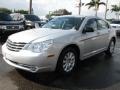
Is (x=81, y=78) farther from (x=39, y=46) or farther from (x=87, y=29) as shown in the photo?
(x=87, y=29)

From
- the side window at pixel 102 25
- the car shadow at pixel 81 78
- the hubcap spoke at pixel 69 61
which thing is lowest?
the car shadow at pixel 81 78

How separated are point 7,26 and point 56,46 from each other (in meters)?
7.34

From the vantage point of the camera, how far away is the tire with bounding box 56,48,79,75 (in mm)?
5279

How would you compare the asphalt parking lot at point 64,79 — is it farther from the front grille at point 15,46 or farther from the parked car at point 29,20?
the parked car at point 29,20

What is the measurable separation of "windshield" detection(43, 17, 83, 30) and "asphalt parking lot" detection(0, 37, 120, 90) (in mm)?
1292

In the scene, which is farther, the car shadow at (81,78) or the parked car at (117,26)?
the parked car at (117,26)

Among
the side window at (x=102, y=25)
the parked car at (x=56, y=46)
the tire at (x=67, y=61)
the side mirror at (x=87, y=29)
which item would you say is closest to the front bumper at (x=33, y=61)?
the parked car at (x=56, y=46)

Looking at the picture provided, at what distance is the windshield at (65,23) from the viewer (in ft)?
20.4

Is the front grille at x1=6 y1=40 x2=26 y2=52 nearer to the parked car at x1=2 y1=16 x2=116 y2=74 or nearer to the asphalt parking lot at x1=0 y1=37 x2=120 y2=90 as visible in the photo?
the parked car at x1=2 y1=16 x2=116 y2=74

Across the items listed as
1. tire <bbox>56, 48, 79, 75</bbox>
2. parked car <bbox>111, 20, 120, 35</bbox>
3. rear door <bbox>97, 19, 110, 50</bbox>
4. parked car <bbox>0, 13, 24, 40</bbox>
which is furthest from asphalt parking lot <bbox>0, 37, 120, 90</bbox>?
parked car <bbox>111, 20, 120, 35</bbox>

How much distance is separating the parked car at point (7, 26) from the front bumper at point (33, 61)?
6767mm

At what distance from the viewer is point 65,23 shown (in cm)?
646

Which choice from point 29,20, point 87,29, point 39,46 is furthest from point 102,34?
point 29,20

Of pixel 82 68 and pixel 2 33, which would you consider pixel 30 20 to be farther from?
pixel 82 68
